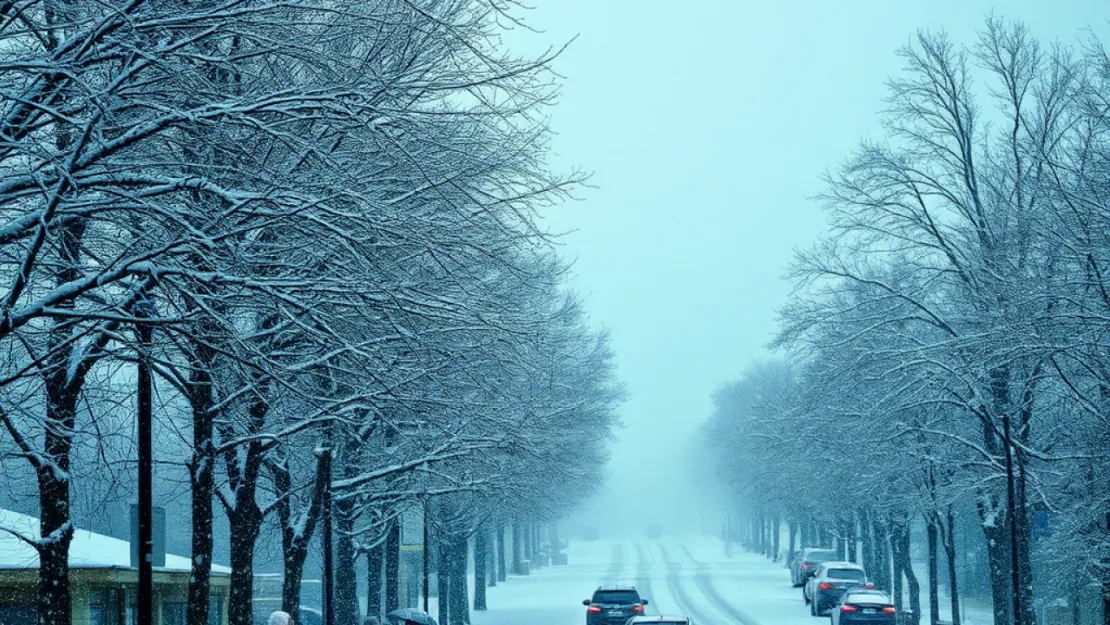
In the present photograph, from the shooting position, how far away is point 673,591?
197ft

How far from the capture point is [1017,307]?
79.3ft

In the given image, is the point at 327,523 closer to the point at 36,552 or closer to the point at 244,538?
the point at 244,538

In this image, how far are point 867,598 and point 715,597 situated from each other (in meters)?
Result: 21.1

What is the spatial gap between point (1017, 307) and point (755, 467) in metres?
48.0

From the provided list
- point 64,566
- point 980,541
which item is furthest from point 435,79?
point 980,541

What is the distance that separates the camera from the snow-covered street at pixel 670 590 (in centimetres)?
4716

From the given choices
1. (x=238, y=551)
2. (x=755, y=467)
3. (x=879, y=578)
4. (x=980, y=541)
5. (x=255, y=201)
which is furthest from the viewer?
(x=755, y=467)

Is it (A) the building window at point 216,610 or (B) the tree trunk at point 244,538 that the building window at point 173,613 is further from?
(B) the tree trunk at point 244,538

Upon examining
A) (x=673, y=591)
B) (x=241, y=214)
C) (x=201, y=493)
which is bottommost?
(x=673, y=591)

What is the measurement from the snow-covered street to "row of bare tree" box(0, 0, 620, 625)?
97.9ft

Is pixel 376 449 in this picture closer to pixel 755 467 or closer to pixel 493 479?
pixel 493 479

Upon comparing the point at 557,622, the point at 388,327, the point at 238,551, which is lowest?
the point at 557,622

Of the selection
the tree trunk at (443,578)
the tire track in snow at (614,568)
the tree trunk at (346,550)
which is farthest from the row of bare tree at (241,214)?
the tire track in snow at (614,568)

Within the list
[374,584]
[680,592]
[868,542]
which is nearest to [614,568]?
[680,592]
